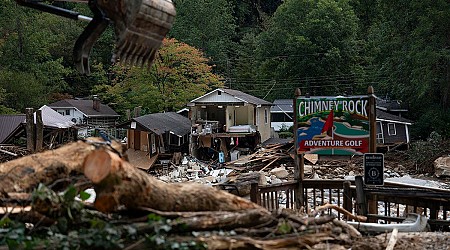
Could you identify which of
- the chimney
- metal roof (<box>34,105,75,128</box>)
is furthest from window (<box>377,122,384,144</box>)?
the chimney

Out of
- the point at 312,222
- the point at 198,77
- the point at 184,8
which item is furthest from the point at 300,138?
the point at 184,8

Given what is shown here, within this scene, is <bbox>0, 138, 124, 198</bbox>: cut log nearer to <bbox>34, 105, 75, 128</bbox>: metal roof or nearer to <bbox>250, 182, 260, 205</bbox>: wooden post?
<bbox>250, 182, 260, 205</bbox>: wooden post

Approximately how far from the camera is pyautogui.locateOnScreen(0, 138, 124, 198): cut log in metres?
5.25

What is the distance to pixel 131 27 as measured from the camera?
5.13 m

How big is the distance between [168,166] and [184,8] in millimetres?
26380

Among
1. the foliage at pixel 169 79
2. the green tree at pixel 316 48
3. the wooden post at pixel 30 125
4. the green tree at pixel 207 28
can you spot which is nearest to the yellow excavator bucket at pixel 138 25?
the wooden post at pixel 30 125

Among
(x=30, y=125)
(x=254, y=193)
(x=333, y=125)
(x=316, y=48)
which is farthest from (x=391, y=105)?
(x=254, y=193)

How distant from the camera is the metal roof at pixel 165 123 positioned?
1164 inches

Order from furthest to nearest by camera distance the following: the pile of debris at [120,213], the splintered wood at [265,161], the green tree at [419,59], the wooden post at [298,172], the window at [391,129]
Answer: the window at [391,129] < the green tree at [419,59] < the splintered wood at [265,161] < the wooden post at [298,172] < the pile of debris at [120,213]

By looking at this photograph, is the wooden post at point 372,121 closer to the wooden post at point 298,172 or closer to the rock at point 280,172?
the wooden post at point 298,172

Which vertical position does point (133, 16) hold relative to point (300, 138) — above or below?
above

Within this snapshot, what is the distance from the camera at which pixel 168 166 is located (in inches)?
1180

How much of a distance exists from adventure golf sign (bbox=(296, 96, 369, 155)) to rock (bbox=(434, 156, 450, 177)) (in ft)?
51.8

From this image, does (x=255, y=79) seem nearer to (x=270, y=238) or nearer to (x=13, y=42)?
(x=13, y=42)
